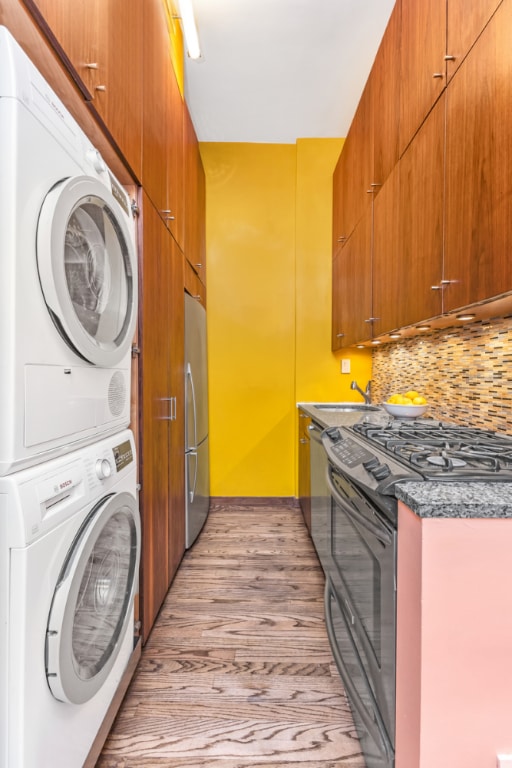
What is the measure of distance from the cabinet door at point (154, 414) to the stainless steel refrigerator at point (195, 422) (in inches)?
18.3

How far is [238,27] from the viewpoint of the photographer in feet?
7.29

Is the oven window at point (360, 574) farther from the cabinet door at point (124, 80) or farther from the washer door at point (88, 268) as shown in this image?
the cabinet door at point (124, 80)

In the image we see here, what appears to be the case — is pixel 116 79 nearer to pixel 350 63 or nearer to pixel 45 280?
pixel 45 280

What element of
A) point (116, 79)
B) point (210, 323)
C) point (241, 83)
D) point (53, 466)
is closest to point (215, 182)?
point (241, 83)

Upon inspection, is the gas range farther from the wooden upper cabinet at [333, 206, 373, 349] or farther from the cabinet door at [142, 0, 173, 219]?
the cabinet door at [142, 0, 173, 219]

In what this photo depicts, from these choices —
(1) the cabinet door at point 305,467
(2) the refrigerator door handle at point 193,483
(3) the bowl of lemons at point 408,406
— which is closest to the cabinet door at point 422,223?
(3) the bowl of lemons at point 408,406

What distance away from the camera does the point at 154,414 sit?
1.74 metres

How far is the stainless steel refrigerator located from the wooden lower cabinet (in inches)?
4.3

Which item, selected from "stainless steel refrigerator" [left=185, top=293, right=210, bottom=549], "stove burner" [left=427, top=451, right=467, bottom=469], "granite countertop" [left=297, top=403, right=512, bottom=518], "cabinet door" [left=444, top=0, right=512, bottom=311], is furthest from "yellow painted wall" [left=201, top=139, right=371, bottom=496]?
"granite countertop" [left=297, top=403, right=512, bottom=518]

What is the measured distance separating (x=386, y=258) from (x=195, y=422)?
4.95ft

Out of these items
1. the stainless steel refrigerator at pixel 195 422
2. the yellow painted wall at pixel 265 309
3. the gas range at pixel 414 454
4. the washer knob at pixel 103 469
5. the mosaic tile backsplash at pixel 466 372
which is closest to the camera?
the gas range at pixel 414 454

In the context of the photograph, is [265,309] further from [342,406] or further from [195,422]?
[195,422]

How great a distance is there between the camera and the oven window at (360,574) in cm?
103

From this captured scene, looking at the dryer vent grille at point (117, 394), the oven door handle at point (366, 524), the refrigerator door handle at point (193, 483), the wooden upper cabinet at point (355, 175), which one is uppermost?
the wooden upper cabinet at point (355, 175)
